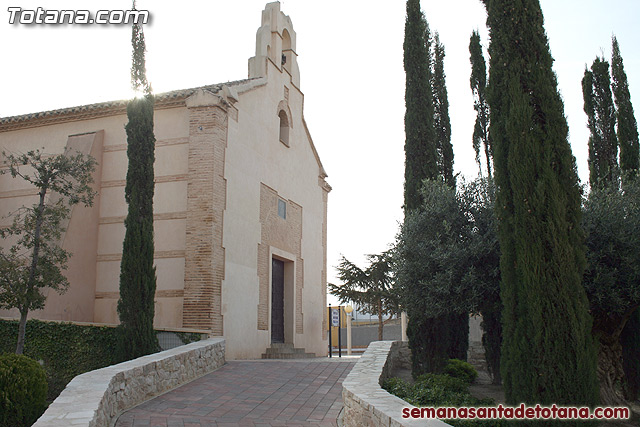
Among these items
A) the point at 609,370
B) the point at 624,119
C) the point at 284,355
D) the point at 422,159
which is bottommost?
the point at 284,355

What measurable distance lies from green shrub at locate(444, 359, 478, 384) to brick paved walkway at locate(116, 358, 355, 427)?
2028mm

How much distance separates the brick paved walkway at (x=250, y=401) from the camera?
7230mm

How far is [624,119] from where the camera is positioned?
16016 mm

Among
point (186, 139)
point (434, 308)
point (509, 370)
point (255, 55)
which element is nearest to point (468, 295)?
point (434, 308)

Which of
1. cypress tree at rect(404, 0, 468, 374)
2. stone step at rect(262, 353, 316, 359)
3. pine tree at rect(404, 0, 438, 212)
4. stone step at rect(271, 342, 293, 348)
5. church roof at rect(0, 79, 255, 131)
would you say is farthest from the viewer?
stone step at rect(271, 342, 293, 348)

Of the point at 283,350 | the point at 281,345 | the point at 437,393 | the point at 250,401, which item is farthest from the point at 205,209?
the point at 437,393

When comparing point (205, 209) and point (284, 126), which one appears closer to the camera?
point (205, 209)

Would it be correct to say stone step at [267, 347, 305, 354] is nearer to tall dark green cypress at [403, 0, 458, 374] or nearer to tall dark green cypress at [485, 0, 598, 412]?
tall dark green cypress at [403, 0, 458, 374]

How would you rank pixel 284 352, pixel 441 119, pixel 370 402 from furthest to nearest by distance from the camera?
1. pixel 284 352
2. pixel 441 119
3. pixel 370 402

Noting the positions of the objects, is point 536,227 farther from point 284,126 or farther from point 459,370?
point 284,126

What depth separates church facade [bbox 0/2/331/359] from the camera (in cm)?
1412

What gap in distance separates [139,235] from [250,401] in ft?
15.8

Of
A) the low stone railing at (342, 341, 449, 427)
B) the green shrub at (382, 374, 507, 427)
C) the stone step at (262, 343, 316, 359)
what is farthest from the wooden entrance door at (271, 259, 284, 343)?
the green shrub at (382, 374, 507, 427)

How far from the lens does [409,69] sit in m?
13.6
